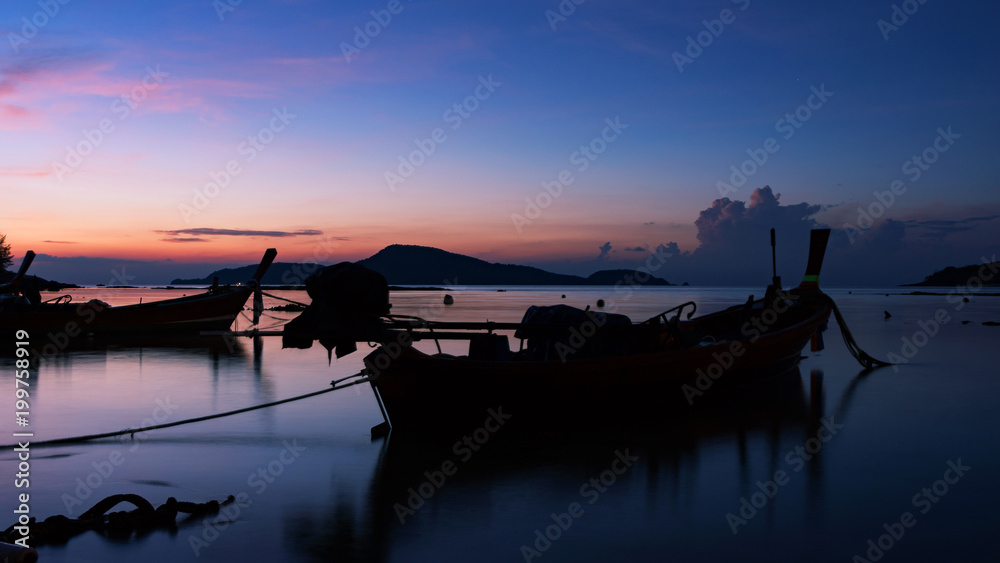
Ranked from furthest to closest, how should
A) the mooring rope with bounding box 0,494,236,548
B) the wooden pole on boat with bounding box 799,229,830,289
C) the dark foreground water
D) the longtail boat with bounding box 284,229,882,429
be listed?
the wooden pole on boat with bounding box 799,229,830,289 → the longtail boat with bounding box 284,229,882,429 → the dark foreground water → the mooring rope with bounding box 0,494,236,548

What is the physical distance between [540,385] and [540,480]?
2395mm

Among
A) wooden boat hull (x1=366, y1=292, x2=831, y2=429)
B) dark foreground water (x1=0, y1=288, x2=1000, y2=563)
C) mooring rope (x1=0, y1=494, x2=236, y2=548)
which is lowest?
dark foreground water (x1=0, y1=288, x2=1000, y2=563)

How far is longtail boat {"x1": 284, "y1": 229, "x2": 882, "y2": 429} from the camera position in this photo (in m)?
10.0

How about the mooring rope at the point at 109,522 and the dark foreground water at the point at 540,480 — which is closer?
the mooring rope at the point at 109,522

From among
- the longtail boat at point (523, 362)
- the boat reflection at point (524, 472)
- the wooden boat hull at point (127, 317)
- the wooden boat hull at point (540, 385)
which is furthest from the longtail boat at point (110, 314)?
the boat reflection at point (524, 472)

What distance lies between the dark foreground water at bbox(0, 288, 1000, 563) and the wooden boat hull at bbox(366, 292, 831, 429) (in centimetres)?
33

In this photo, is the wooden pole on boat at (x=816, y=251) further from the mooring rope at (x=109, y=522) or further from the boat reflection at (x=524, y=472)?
the mooring rope at (x=109, y=522)

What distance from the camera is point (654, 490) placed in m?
8.20

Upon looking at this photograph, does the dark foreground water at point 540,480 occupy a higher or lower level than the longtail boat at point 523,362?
lower

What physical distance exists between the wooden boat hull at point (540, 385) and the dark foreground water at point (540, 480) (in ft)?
1.09

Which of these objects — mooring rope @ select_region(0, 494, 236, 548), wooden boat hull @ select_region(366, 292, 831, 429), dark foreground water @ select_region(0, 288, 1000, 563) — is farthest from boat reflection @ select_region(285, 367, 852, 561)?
mooring rope @ select_region(0, 494, 236, 548)

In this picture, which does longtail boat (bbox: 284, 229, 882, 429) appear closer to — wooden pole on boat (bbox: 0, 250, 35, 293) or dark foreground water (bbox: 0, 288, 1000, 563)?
dark foreground water (bbox: 0, 288, 1000, 563)

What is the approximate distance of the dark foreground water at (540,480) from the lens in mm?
6379

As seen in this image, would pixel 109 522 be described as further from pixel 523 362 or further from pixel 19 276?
pixel 19 276
